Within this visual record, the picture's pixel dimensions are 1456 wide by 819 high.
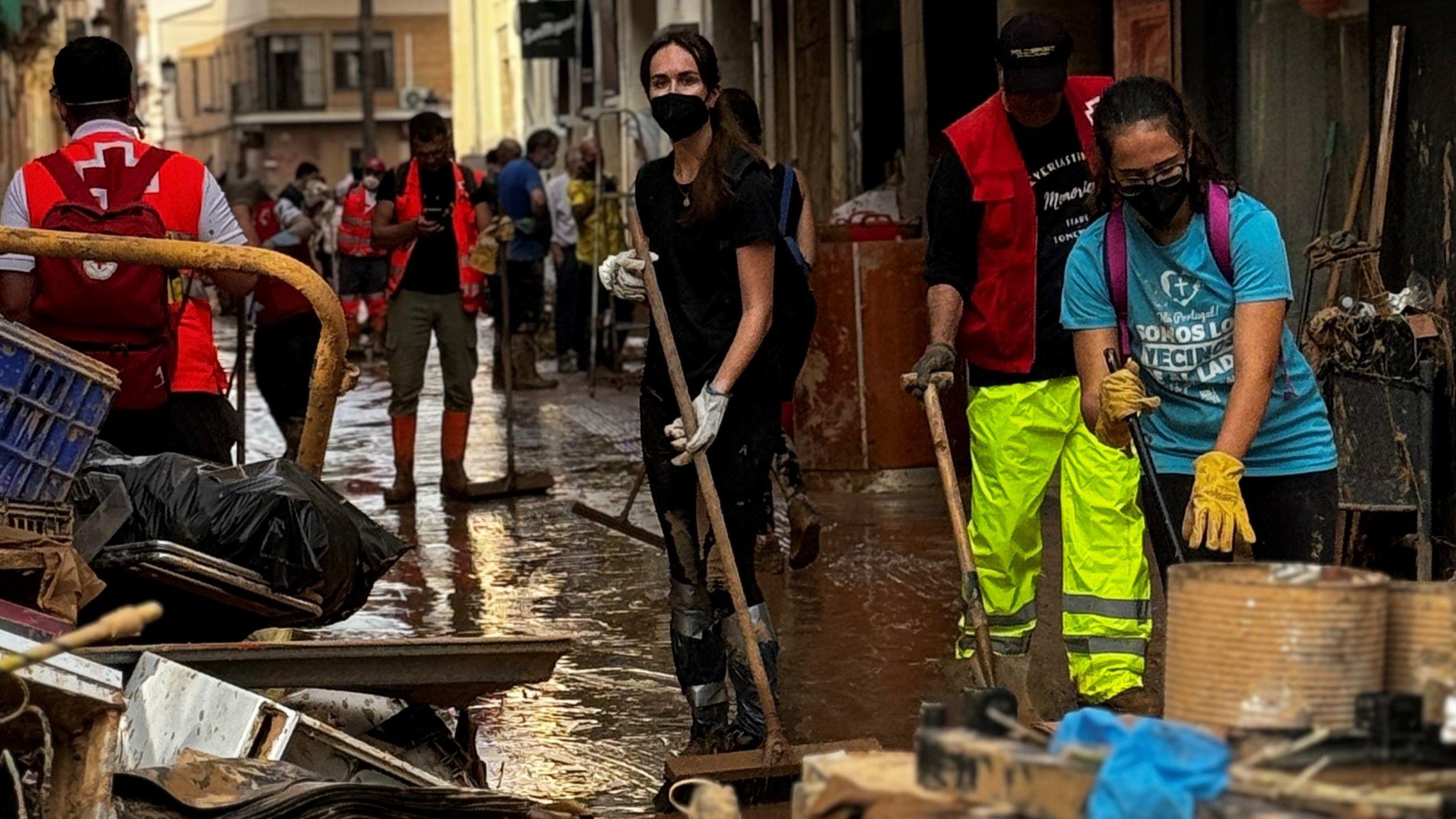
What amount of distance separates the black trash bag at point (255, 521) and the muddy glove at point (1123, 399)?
77.6 inches

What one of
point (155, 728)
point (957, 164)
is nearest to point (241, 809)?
point (155, 728)

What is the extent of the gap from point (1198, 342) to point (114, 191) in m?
2.79

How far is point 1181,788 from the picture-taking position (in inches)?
103

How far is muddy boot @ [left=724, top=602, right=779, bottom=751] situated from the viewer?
5.93 m

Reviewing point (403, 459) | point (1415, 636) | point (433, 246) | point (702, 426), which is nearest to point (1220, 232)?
point (702, 426)

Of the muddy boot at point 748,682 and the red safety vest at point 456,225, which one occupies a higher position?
the red safety vest at point 456,225

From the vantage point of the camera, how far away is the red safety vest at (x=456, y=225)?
11172 mm

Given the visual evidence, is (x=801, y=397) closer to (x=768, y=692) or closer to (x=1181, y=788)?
(x=768, y=692)

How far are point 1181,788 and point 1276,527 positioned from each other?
8.44 feet

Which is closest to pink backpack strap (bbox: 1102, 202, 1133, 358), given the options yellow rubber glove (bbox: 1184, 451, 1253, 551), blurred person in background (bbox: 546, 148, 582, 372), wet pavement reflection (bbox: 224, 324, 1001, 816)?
yellow rubber glove (bbox: 1184, 451, 1253, 551)

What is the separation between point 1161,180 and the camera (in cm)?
484

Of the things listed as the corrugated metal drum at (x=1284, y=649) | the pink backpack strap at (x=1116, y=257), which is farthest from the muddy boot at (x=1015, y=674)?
the corrugated metal drum at (x=1284, y=649)

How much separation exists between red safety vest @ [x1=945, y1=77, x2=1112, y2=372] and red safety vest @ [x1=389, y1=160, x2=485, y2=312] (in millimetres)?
5353

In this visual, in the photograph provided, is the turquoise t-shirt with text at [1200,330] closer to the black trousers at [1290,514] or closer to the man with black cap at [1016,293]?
the black trousers at [1290,514]
